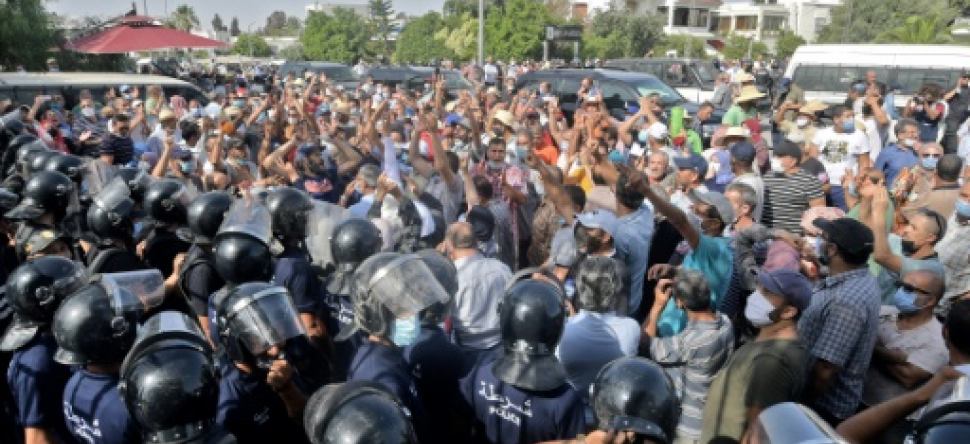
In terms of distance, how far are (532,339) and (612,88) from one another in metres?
12.8

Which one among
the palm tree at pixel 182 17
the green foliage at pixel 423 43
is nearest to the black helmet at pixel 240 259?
the green foliage at pixel 423 43

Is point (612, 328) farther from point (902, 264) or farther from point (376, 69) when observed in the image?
point (376, 69)

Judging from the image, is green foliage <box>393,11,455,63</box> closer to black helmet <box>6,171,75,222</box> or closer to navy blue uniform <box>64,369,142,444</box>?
black helmet <box>6,171,75,222</box>

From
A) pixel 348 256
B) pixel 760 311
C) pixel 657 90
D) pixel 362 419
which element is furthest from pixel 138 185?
pixel 657 90

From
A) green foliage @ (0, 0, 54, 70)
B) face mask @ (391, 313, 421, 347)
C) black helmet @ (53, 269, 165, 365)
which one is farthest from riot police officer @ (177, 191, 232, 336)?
green foliage @ (0, 0, 54, 70)

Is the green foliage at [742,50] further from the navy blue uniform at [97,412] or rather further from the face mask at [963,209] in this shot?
the navy blue uniform at [97,412]

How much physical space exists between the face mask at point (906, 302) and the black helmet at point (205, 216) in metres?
3.90

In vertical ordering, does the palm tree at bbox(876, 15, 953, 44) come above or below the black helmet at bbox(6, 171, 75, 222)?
above

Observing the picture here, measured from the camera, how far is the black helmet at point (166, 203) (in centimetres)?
482

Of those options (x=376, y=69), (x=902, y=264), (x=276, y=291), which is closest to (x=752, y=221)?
(x=902, y=264)

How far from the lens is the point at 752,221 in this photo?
518 centimetres

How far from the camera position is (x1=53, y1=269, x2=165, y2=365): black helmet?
2904mm

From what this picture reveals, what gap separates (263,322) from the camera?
2975 mm

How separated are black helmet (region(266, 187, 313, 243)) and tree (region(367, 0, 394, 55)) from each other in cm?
5578
